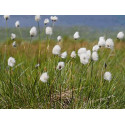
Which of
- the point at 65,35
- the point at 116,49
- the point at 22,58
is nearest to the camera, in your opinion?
the point at 22,58

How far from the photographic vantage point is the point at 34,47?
2420 millimetres

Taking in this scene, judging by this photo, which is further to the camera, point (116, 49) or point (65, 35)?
point (116, 49)

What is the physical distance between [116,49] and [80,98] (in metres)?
1.10

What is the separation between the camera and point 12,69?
2.12 m

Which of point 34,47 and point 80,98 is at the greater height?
point 34,47

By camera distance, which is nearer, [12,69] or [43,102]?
[43,102]

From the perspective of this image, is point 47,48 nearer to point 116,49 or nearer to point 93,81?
point 93,81

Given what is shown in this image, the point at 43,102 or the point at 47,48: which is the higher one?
the point at 47,48

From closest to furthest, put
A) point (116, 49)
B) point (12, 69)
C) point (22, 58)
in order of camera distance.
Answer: point (12, 69), point (22, 58), point (116, 49)

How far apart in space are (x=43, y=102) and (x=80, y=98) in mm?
298
